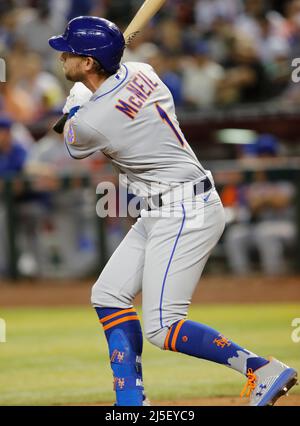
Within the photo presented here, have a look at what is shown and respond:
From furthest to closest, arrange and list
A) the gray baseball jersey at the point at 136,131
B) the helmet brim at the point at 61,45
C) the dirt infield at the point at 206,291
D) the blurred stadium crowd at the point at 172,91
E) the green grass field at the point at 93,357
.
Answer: the blurred stadium crowd at the point at 172,91 < the dirt infield at the point at 206,291 < the green grass field at the point at 93,357 < the helmet brim at the point at 61,45 < the gray baseball jersey at the point at 136,131

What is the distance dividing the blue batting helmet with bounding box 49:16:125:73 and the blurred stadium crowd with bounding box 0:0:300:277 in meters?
6.41

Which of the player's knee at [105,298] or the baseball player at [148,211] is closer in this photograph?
the baseball player at [148,211]

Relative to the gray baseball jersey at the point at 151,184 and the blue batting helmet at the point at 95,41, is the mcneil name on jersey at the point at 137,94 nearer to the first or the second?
the gray baseball jersey at the point at 151,184

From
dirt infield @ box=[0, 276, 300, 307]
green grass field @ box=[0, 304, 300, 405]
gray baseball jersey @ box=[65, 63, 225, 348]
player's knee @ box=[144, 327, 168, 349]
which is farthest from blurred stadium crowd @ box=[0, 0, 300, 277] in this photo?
player's knee @ box=[144, 327, 168, 349]

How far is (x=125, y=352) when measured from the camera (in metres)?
4.66

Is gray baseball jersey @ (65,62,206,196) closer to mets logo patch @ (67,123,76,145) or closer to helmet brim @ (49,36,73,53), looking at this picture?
mets logo patch @ (67,123,76,145)

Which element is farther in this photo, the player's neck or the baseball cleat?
the player's neck

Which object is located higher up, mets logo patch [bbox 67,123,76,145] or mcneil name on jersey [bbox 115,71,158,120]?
mcneil name on jersey [bbox 115,71,158,120]

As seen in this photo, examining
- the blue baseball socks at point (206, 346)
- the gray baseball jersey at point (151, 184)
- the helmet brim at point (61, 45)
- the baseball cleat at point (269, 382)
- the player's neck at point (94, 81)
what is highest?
the helmet brim at point (61, 45)

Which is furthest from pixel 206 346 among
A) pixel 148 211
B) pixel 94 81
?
pixel 94 81

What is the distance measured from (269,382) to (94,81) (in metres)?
1.68

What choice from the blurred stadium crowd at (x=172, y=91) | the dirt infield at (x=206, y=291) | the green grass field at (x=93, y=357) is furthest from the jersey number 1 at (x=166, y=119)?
the blurred stadium crowd at (x=172, y=91)

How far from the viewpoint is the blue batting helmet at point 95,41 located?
14.9 ft

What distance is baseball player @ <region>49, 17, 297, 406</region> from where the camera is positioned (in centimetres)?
Answer: 452
